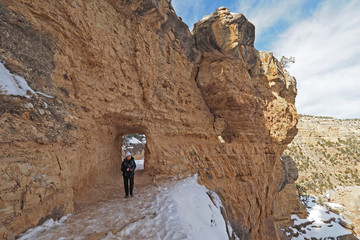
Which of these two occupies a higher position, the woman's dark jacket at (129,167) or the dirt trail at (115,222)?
the woman's dark jacket at (129,167)

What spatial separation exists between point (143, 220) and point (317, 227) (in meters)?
25.1

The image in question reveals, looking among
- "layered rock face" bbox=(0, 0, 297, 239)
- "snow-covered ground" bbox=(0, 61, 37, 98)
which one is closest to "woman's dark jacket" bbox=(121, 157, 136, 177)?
"layered rock face" bbox=(0, 0, 297, 239)

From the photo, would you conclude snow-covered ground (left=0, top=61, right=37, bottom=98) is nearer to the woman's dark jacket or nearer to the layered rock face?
the layered rock face

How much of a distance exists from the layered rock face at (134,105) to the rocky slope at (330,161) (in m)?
24.0

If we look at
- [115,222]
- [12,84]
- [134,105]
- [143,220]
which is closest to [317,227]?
[143,220]

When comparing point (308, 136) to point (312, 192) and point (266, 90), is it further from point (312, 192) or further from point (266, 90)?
point (266, 90)

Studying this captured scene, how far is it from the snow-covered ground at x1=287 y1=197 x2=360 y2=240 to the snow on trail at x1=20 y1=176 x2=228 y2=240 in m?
19.1

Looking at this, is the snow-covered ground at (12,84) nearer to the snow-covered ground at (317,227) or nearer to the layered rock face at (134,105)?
the layered rock face at (134,105)

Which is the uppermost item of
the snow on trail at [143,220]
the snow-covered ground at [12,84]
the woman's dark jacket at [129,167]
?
the snow-covered ground at [12,84]

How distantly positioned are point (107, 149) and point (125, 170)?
5.74ft

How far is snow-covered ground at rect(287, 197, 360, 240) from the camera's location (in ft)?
60.2

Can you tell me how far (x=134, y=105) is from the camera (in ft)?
21.9

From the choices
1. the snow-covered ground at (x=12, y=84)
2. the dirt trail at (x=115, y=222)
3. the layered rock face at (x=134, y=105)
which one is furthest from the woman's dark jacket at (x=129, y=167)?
the snow-covered ground at (x=12, y=84)

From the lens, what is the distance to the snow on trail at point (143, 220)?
3.12 metres
